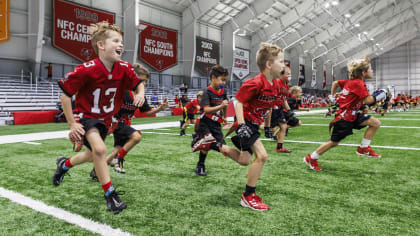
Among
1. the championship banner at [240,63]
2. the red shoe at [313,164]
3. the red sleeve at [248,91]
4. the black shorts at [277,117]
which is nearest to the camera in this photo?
the red sleeve at [248,91]

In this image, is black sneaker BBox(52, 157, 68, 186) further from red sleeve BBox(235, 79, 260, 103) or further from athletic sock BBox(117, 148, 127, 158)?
red sleeve BBox(235, 79, 260, 103)

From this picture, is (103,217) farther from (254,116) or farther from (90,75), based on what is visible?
(254,116)

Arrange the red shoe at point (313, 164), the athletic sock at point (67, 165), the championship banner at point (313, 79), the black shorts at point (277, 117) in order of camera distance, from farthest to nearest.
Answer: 1. the championship banner at point (313, 79)
2. the black shorts at point (277, 117)
3. the red shoe at point (313, 164)
4. the athletic sock at point (67, 165)

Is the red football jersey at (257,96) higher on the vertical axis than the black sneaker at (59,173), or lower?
higher

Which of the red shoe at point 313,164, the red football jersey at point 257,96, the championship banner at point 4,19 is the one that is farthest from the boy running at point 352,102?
the championship banner at point 4,19

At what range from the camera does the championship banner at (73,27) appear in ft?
66.6

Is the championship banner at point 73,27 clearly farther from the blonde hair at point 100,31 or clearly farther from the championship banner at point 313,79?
the championship banner at point 313,79

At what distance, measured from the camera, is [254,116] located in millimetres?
3096

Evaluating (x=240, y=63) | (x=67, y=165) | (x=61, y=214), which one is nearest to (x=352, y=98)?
(x=67, y=165)

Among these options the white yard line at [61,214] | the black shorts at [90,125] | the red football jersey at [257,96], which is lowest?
the white yard line at [61,214]

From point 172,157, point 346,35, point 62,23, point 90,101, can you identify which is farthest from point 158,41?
point 346,35

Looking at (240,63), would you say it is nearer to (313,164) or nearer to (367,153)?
(367,153)

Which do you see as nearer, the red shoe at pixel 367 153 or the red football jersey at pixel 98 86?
the red football jersey at pixel 98 86

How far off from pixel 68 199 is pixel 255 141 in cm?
206
